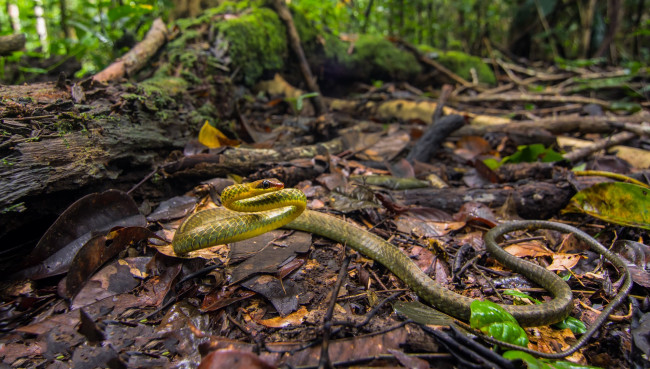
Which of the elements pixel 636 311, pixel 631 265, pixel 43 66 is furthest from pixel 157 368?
pixel 43 66

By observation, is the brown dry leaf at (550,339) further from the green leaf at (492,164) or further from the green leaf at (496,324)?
the green leaf at (492,164)

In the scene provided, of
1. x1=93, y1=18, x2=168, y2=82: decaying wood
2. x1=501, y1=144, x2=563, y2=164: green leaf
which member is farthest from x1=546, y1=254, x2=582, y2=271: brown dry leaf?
x1=93, y1=18, x2=168, y2=82: decaying wood

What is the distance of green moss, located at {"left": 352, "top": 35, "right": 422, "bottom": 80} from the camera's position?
922 cm

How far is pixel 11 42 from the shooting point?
499 cm

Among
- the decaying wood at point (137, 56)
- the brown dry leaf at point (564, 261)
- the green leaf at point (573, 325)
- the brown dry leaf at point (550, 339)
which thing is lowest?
the brown dry leaf at point (550, 339)

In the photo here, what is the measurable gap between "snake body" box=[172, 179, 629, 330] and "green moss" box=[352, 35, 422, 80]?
22.6 ft

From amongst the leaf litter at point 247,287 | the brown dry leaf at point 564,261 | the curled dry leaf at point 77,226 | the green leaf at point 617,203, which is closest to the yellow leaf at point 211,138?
the leaf litter at point 247,287

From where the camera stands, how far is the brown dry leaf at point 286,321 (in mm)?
2235

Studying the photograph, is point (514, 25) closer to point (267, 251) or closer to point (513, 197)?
point (513, 197)

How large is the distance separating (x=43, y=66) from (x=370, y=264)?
25.6ft

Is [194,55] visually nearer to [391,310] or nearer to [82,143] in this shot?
[82,143]

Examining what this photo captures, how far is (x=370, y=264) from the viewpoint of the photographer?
3.07m

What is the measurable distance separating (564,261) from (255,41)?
598 cm

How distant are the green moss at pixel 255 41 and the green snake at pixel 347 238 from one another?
3.76 meters
